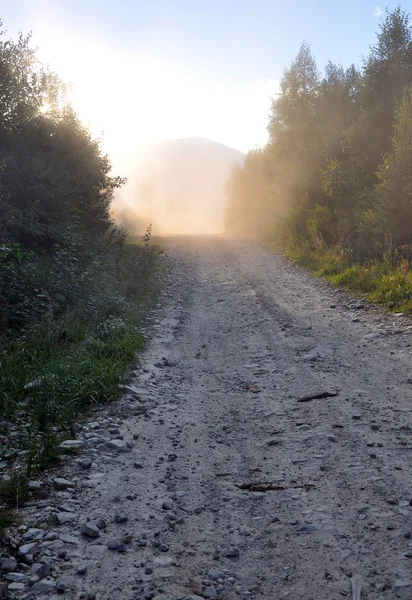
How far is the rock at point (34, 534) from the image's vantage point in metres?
3.50

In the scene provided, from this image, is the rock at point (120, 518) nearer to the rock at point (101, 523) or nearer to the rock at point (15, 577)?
the rock at point (101, 523)

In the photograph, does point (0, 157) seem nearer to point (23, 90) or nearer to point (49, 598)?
point (23, 90)

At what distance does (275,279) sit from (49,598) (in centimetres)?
1454

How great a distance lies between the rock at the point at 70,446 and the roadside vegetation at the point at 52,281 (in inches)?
4.4

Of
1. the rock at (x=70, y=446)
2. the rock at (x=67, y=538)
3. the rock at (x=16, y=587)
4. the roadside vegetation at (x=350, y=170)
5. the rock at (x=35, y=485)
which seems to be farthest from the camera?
the roadside vegetation at (x=350, y=170)

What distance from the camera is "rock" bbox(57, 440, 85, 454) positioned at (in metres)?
4.94

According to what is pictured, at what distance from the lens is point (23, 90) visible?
15.4 m

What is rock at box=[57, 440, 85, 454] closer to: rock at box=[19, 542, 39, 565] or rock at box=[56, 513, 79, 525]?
rock at box=[56, 513, 79, 525]

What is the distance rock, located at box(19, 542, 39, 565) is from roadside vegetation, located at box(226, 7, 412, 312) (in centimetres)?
971

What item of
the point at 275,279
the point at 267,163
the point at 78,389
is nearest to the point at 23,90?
the point at 275,279

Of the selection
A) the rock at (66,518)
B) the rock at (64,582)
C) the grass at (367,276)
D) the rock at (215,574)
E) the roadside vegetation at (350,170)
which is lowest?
the rock at (215,574)

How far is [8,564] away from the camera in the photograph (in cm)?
318

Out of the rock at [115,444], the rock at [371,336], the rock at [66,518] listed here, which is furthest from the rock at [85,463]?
the rock at [371,336]

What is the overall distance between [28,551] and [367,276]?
13187 millimetres
